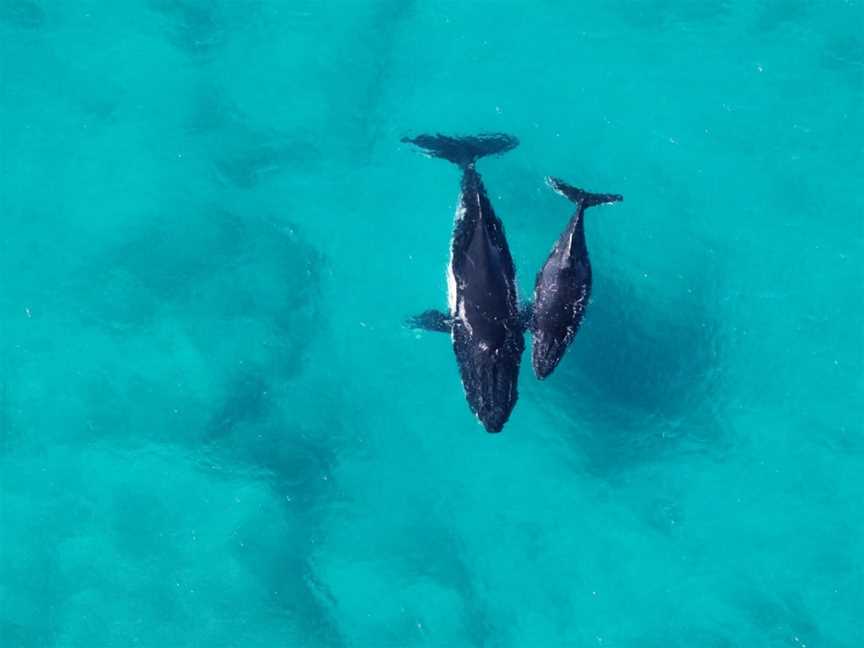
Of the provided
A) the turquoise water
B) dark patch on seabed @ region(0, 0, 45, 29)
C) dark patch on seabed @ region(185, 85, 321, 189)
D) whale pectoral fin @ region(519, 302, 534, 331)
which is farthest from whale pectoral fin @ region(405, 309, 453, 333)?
dark patch on seabed @ region(0, 0, 45, 29)

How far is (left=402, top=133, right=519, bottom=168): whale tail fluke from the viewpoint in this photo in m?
17.5

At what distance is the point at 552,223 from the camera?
1853 centimetres

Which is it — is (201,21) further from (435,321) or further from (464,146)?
(435,321)

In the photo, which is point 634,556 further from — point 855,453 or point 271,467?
point 271,467

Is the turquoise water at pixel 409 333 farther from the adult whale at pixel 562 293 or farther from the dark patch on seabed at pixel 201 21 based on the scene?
the adult whale at pixel 562 293

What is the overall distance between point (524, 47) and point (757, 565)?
44.1 feet

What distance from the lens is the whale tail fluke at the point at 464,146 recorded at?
17.5 metres

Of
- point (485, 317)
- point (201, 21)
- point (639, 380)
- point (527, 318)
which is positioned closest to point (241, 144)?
point (201, 21)

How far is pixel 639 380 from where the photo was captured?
18438 millimetres

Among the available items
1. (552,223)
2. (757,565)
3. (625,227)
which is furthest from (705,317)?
(757,565)

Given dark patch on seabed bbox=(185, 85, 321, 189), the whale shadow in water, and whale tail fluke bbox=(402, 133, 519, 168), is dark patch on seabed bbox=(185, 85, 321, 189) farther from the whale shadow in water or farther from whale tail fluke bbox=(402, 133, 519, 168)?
the whale shadow in water

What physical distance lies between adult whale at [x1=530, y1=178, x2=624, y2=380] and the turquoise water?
7.04 ft

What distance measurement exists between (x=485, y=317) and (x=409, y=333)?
11.4 feet

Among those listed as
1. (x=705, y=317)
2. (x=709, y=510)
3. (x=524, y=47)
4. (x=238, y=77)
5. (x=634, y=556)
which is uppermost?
(x=524, y=47)
